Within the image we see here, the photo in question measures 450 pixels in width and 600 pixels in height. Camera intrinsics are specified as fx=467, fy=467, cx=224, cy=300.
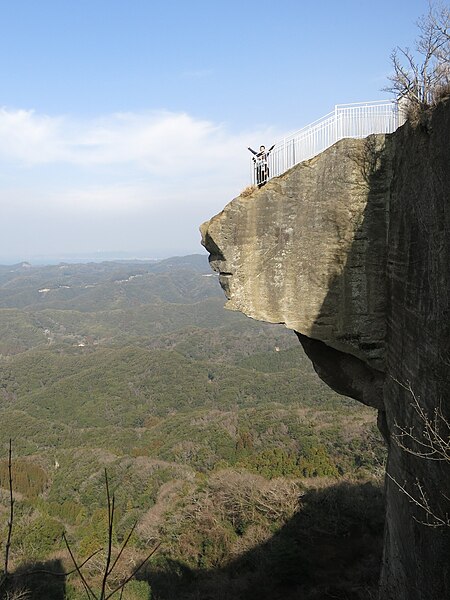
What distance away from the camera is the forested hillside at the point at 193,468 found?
59.8 feet

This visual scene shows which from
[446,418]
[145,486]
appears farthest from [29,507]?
[446,418]

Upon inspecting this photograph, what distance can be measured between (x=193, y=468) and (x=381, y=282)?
130 feet

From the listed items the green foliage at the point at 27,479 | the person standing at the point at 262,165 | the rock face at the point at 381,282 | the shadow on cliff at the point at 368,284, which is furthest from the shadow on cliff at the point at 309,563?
the green foliage at the point at 27,479

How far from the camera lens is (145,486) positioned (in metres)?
37.9

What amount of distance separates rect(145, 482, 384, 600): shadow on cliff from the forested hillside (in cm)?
7

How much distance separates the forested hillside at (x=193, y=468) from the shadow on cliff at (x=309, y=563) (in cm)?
7

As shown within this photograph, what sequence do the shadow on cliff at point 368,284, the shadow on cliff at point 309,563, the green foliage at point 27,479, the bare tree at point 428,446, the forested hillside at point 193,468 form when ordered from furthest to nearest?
the green foliage at point 27,479 < the forested hillside at point 193,468 < the shadow on cliff at point 309,563 < the shadow on cliff at point 368,284 < the bare tree at point 428,446

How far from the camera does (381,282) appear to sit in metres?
7.19

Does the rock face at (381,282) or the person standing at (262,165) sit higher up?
the person standing at (262,165)

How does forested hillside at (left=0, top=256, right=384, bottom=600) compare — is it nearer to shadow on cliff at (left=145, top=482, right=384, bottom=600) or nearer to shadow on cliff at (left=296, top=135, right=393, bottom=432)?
shadow on cliff at (left=145, top=482, right=384, bottom=600)

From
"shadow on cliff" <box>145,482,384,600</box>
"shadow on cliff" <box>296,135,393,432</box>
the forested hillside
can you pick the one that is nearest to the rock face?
"shadow on cliff" <box>296,135,393,432</box>

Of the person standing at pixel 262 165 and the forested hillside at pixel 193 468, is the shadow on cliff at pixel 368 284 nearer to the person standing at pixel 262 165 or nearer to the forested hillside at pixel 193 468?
the person standing at pixel 262 165

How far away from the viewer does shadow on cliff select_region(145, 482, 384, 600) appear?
47.8 ft

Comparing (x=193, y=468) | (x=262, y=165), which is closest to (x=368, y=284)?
(x=262, y=165)
